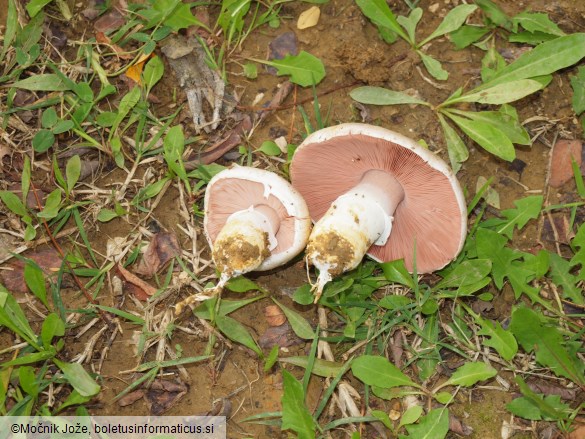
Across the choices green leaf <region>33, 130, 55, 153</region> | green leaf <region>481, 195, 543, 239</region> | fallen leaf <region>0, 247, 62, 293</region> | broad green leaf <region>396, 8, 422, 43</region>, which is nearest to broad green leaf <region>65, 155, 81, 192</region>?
green leaf <region>33, 130, 55, 153</region>

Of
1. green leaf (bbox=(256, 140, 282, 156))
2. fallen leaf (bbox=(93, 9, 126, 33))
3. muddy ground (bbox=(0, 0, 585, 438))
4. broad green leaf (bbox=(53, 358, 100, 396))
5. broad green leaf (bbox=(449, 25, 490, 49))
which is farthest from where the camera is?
fallen leaf (bbox=(93, 9, 126, 33))

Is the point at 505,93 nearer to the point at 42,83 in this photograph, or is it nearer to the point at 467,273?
the point at 467,273

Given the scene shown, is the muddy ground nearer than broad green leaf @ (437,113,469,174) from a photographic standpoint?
Yes

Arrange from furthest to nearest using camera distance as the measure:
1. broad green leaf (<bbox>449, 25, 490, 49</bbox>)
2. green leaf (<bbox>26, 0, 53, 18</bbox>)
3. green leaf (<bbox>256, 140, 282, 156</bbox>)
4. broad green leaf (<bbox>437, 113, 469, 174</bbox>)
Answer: green leaf (<bbox>26, 0, 53, 18</bbox>), broad green leaf (<bbox>449, 25, 490, 49</bbox>), green leaf (<bbox>256, 140, 282, 156</bbox>), broad green leaf (<bbox>437, 113, 469, 174</bbox>)

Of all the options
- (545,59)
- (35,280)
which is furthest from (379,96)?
(35,280)

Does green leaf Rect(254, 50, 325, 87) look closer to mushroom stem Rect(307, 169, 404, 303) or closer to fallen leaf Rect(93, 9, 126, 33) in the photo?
mushroom stem Rect(307, 169, 404, 303)

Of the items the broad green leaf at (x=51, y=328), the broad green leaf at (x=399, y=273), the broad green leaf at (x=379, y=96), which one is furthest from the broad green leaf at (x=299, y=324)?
the broad green leaf at (x=379, y=96)

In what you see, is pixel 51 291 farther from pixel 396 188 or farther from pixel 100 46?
pixel 396 188

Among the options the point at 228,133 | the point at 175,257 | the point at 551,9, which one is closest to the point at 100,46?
the point at 228,133

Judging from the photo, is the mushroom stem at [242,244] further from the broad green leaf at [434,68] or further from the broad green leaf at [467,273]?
the broad green leaf at [434,68]
